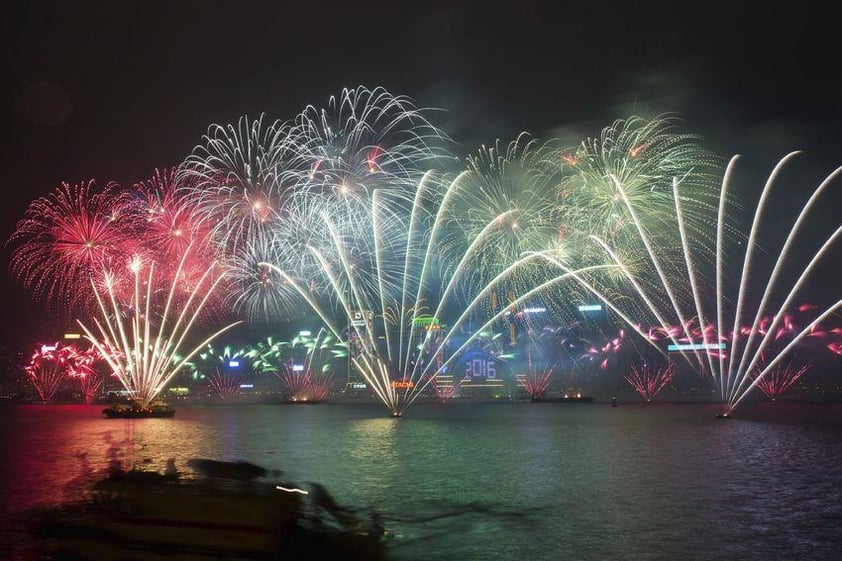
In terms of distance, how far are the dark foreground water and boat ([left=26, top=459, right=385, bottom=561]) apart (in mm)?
1469

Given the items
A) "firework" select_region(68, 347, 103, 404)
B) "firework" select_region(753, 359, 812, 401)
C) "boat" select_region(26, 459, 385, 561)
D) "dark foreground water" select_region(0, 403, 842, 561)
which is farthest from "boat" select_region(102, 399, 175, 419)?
"firework" select_region(753, 359, 812, 401)

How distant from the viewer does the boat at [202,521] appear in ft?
29.3

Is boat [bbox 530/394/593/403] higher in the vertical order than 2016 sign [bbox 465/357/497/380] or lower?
lower

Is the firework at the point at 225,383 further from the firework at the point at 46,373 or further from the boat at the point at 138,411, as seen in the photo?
the boat at the point at 138,411

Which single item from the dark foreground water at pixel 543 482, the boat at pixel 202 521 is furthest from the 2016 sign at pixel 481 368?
the boat at pixel 202 521

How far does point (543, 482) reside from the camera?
2028 centimetres

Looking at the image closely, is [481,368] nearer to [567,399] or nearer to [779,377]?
[567,399]

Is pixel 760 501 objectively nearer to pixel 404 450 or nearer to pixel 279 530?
pixel 279 530

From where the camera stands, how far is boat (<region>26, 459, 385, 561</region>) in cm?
892

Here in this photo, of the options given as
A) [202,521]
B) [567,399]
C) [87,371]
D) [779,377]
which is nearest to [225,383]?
[87,371]

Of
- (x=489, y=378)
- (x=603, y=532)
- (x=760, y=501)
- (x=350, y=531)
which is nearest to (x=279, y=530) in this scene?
(x=350, y=531)

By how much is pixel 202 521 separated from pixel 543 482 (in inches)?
509

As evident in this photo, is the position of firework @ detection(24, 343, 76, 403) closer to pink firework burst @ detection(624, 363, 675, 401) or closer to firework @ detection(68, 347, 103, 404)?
firework @ detection(68, 347, 103, 404)

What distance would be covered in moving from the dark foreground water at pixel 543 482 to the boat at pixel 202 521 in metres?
1.47
